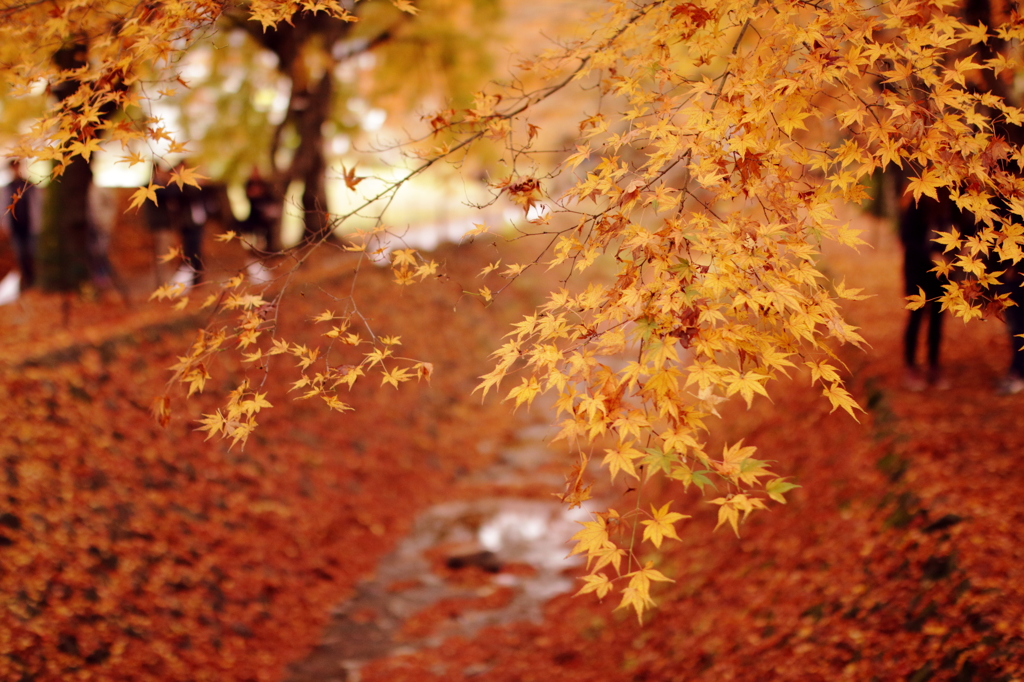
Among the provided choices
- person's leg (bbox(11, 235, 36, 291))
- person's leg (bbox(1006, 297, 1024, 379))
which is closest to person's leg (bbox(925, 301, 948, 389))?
person's leg (bbox(1006, 297, 1024, 379))

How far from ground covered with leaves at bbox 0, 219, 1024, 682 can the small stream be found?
0.18 m

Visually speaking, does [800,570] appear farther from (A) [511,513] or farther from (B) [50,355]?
(B) [50,355]

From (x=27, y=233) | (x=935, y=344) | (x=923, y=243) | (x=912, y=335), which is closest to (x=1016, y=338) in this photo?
(x=935, y=344)

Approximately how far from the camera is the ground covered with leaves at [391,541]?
4.39 metres

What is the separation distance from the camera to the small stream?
629 cm

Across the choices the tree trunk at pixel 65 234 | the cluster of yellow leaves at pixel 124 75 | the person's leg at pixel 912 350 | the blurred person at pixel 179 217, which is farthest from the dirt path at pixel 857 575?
the blurred person at pixel 179 217

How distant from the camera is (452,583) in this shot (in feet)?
24.2

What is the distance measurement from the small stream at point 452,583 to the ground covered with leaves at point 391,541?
178mm

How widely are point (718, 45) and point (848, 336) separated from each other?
1459 millimetres

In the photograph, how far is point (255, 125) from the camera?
1245 cm

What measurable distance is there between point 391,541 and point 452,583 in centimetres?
118

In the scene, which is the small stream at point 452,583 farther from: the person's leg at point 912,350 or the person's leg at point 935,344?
the person's leg at point 935,344

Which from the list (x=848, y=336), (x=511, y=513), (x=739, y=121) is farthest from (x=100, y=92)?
(x=511, y=513)

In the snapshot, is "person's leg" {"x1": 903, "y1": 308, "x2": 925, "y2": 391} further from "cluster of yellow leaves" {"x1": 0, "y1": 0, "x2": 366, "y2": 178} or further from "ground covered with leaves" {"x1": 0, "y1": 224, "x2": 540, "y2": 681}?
"cluster of yellow leaves" {"x1": 0, "y1": 0, "x2": 366, "y2": 178}
